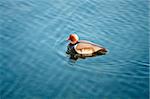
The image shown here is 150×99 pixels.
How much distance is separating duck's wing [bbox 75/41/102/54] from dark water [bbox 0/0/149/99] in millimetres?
471

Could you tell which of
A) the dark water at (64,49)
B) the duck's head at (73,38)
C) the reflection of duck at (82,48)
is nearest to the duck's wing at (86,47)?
the reflection of duck at (82,48)

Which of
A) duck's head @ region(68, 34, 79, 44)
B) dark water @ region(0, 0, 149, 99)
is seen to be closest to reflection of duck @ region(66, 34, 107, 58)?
duck's head @ region(68, 34, 79, 44)

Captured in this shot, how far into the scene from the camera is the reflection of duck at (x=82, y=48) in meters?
18.1

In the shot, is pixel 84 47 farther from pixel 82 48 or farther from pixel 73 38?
pixel 73 38

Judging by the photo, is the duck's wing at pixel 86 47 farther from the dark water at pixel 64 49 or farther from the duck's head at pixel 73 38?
the dark water at pixel 64 49

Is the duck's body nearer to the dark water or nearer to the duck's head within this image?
the duck's head

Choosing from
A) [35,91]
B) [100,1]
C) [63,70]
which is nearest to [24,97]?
[35,91]

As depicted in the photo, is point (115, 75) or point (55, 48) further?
point (55, 48)

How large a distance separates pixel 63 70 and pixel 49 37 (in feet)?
9.88

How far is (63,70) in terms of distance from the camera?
1689cm

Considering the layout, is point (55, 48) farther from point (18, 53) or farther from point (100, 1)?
point (100, 1)

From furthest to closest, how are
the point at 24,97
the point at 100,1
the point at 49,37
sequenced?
the point at 100,1 → the point at 49,37 → the point at 24,97

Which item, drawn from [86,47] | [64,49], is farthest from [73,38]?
[86,47]

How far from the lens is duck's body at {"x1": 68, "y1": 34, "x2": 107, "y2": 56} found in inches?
713
